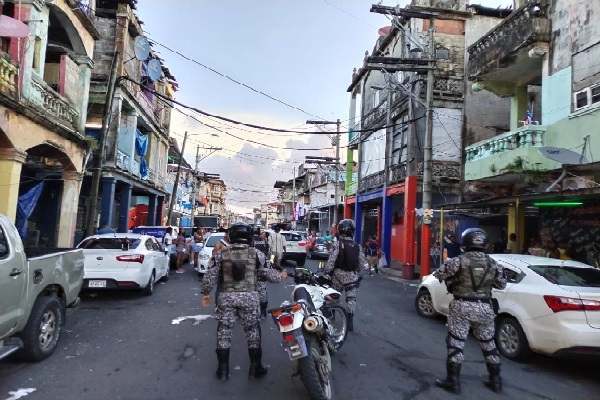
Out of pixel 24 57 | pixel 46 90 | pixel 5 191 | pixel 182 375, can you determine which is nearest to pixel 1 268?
pixel 182 375

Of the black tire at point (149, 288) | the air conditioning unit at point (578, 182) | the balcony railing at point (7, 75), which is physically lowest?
the black tire at point (149, 288)

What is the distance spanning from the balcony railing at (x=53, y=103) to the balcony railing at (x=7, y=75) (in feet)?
3.03

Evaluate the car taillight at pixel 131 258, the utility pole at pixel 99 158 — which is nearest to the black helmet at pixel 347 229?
the car taillight at pixel 131 258

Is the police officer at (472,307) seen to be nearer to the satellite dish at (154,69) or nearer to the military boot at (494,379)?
the military boot at (494,379)

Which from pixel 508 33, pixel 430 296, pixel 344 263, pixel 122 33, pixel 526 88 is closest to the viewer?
pixel 344 263

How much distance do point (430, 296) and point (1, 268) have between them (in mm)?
7045

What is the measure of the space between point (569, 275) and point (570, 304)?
2.70 ft

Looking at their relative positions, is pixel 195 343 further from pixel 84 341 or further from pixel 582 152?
pixel 582 152

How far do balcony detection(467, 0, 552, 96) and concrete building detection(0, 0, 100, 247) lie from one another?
11653 millimetres

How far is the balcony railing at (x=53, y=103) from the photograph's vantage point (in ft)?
35.6

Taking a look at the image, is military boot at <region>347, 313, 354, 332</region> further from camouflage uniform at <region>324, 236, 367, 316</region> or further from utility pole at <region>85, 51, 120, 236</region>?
utility pole at <region>85, 51, 120, 236</region>

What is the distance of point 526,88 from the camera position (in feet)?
47.7

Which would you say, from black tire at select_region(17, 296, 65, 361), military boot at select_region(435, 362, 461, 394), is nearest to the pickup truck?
black tire at select_region(17, 296, 65, 361)

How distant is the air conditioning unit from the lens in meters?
10.5
